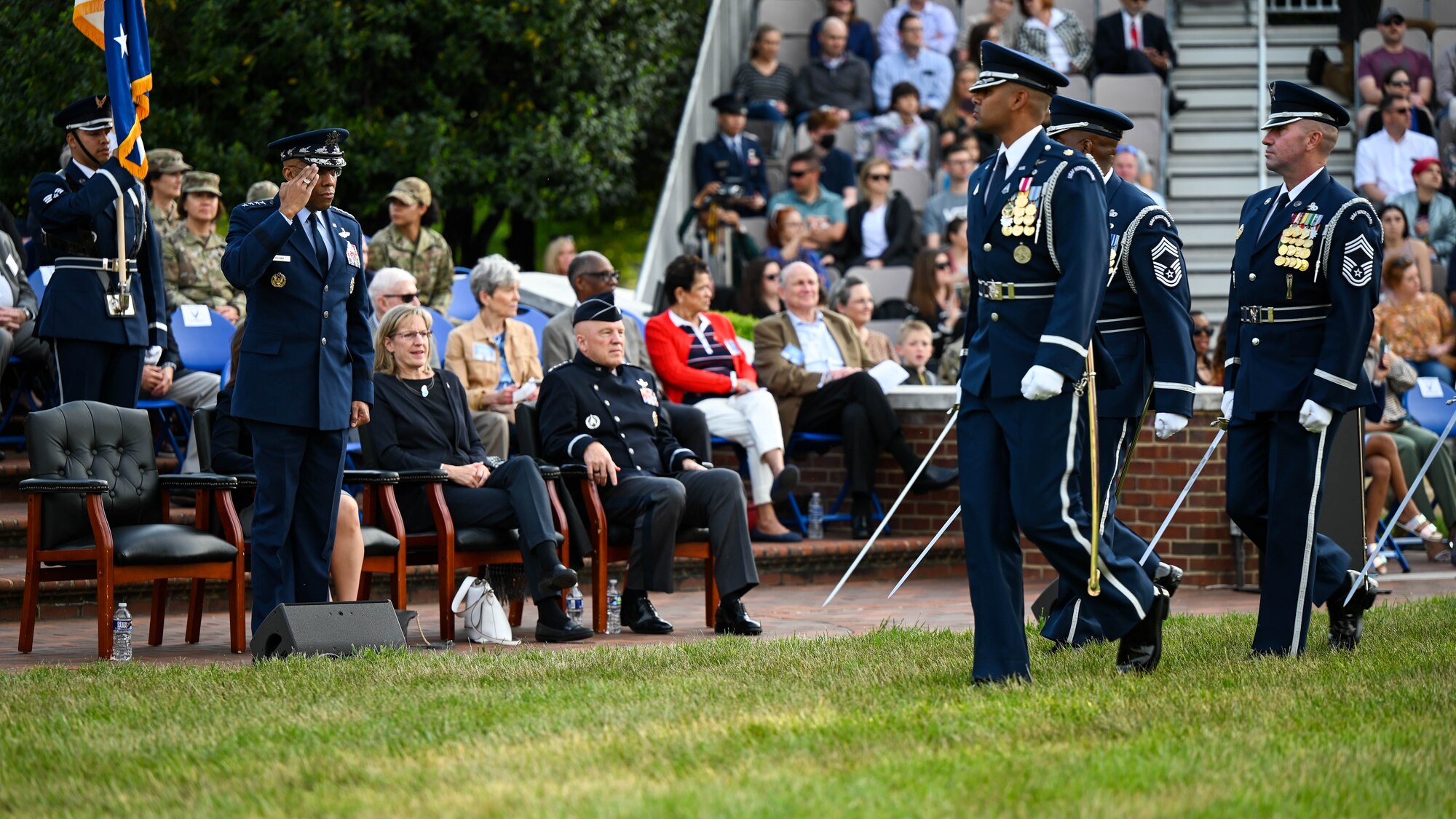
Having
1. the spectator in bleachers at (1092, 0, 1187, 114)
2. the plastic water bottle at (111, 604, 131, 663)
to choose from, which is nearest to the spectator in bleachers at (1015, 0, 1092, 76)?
the spectator in bleachers at (1092, 0, 1187, 114)

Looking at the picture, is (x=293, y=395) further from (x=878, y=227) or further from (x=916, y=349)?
(x=878, y=227)

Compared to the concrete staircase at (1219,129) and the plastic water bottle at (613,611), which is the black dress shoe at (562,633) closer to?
the plastic water bottle at (613,611)

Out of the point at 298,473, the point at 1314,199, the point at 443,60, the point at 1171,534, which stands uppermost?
the point at 443,60

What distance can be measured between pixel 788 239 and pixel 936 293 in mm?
1282

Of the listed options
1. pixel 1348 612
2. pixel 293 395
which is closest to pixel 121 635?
pixel 293 395

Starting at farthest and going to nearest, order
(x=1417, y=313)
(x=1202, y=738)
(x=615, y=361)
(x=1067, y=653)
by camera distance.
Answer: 1. (x=1417, y=313)
2. (x=615, y=361)
3. (x=1067, y=653)
4. (x=1202, y=738)

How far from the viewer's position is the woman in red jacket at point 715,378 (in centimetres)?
1069

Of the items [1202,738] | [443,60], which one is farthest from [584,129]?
[1202,738]

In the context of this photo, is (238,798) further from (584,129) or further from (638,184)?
(638,184)

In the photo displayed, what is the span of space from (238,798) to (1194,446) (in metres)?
7.61

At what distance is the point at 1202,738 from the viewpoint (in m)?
4.86

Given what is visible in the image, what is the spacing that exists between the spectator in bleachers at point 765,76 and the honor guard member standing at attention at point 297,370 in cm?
1009

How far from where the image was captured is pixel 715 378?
10711 millimetres

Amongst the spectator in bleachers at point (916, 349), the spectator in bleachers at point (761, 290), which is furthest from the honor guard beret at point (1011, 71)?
the spectator in bleachers at point (761, 290)
